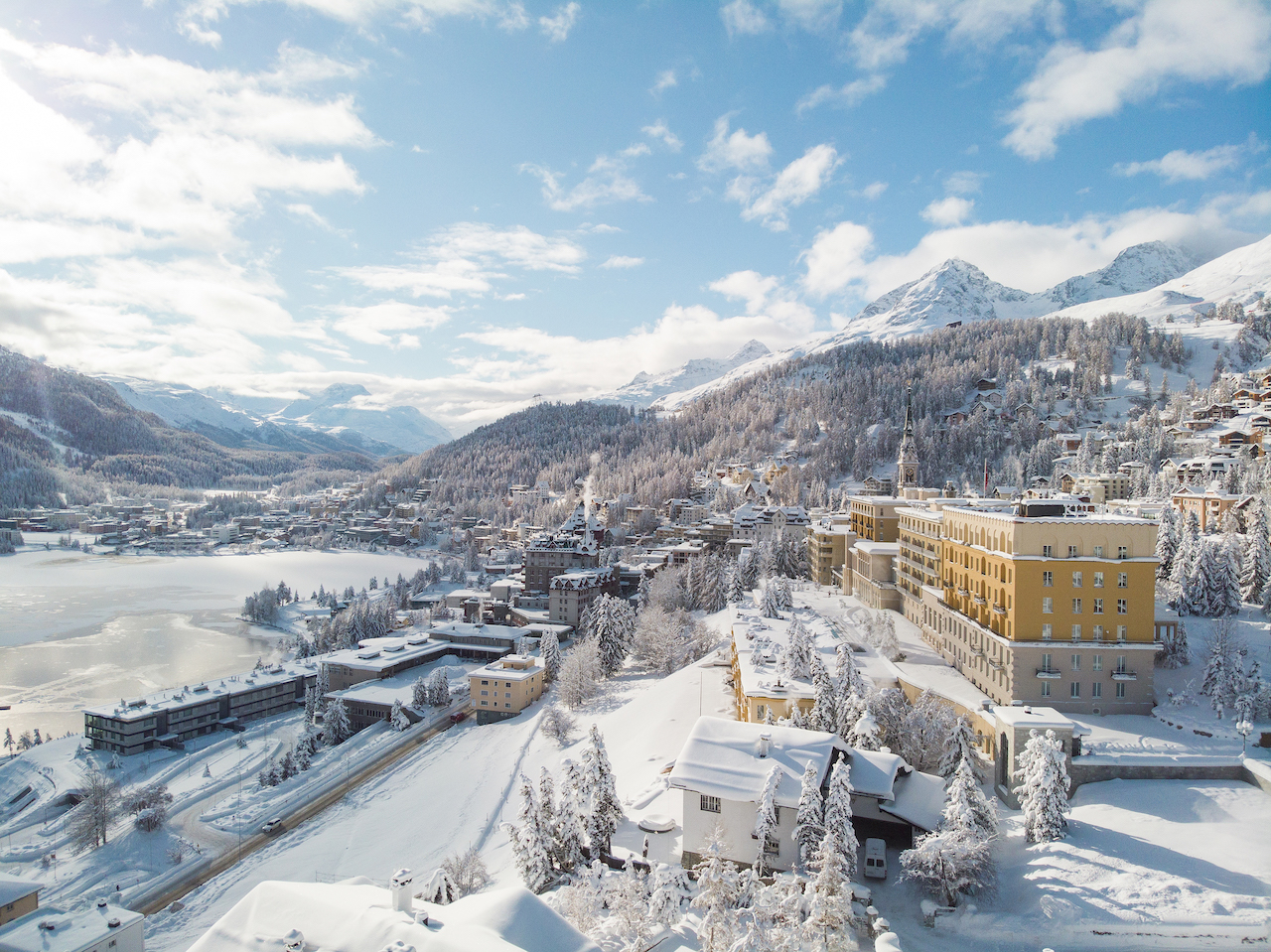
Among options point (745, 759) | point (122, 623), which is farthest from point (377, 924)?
point (122, 623)

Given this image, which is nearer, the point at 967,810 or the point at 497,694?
the point at 967,810

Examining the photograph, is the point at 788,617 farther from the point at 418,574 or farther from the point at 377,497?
the point at 377,497

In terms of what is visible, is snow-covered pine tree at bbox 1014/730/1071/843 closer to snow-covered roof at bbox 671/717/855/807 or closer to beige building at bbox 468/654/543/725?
snow-covered roof at bbox 671/717/855/807

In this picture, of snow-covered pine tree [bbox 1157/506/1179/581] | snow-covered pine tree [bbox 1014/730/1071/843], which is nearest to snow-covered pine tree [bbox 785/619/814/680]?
snow-covered pine tree [bbox 1014/730/1071/843]

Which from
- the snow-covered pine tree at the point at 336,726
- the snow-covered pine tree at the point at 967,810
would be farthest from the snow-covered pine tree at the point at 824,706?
the snow-covered pine tree at the point at 336,726

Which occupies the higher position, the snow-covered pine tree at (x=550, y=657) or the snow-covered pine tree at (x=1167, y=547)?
the snow-covered pine tree at (x=1167, y=547)

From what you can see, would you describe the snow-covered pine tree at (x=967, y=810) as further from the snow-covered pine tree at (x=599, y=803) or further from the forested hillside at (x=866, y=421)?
the forested hillside at (x=866, y=421)

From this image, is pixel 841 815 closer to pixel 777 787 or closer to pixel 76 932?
pixel 777 787
